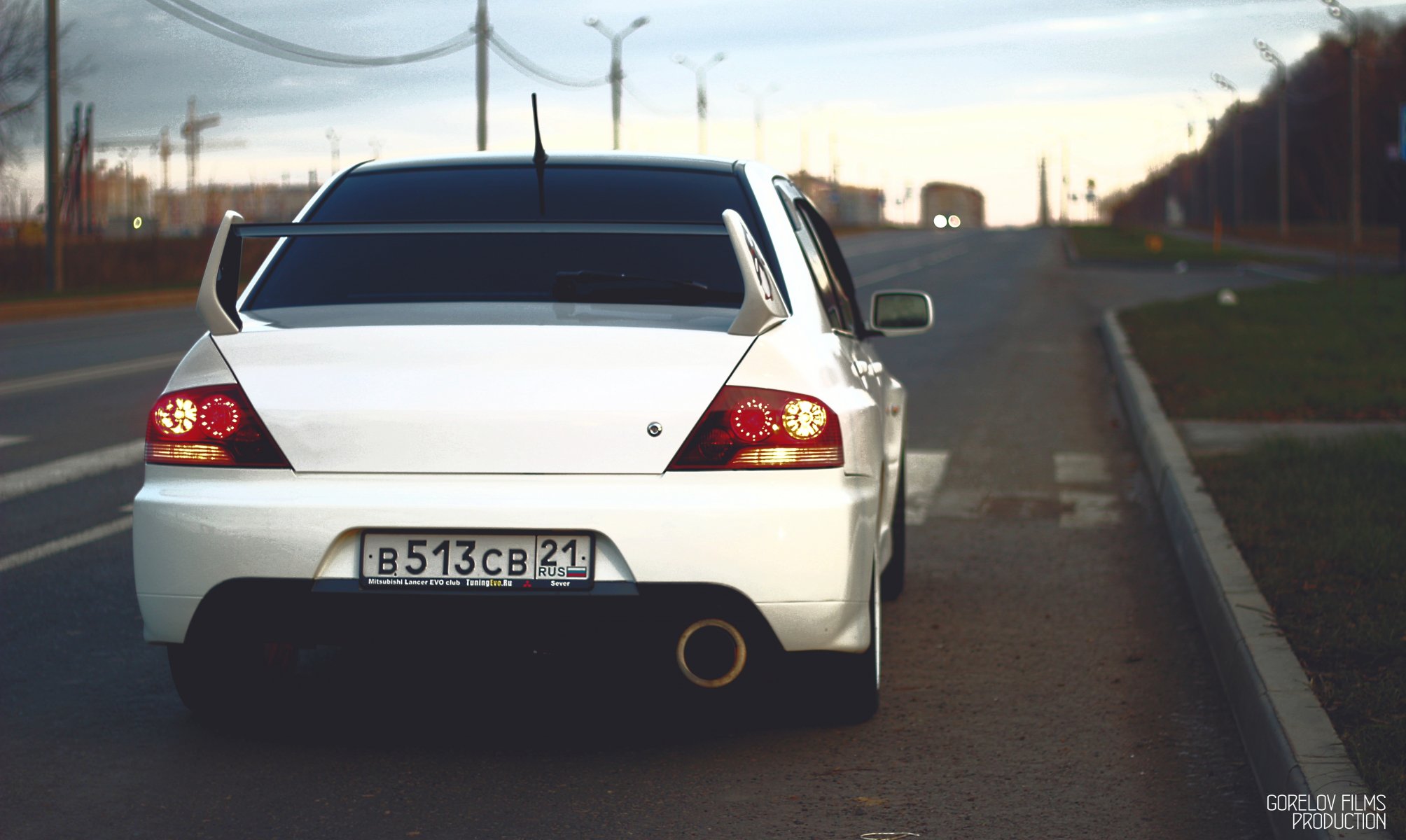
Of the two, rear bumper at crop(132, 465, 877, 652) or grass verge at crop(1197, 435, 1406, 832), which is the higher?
rear bumper at crop(132, 465, 877, 652)

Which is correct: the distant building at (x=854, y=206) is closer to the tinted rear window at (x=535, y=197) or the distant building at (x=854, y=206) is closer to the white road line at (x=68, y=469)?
the white road line at (x=68, y=469)

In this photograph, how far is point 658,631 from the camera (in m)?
4.04

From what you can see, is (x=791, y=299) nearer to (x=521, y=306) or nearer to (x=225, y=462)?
(x=521, y=306)

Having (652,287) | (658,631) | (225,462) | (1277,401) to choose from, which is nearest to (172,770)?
(225,462)

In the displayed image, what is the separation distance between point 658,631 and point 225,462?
43.7 inches

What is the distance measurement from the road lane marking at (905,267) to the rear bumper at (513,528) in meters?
32.7

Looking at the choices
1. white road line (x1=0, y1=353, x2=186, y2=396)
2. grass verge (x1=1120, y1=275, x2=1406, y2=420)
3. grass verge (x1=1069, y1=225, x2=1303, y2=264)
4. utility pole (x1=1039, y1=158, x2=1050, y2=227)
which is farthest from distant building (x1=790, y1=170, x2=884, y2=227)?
white road line (x1=0, y1=353, x2=186, y2=396)

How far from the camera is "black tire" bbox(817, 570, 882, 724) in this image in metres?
4.50

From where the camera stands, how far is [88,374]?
15805 millimetres

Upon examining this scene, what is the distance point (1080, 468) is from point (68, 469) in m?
5.88

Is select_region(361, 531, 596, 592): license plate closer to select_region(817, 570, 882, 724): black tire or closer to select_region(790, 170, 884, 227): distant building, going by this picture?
select_region(817, 570, 882, 724): black tire

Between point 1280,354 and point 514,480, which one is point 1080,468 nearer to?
point 1280,354

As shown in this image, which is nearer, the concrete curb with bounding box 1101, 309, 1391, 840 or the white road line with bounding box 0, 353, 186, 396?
the concrete curb with bounding box 1101, 309, 1391, 840

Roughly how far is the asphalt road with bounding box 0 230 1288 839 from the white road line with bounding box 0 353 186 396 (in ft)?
Result: 22.5
